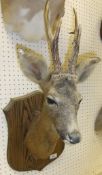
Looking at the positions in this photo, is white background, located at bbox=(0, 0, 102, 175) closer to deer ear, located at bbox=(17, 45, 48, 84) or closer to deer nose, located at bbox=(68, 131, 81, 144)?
deer ear, located at bbox=(17, 45, 48, 84)

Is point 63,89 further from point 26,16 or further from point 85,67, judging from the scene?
point 26,16

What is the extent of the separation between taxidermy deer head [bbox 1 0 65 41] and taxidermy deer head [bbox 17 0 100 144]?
0.08 meters

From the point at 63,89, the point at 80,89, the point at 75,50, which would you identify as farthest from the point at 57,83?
the point at 80,89

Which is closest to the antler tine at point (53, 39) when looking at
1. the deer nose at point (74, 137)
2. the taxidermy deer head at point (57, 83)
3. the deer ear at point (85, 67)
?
the taxidermy deer head at point (57, 83)

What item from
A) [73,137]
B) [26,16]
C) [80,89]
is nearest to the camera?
[73,137]

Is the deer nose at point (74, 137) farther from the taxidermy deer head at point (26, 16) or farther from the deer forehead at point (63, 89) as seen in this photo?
the taxidermy deer head at point (26, 16)

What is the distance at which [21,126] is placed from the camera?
1.08 metres

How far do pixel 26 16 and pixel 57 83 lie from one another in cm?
26

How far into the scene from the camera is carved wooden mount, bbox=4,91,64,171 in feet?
3.43

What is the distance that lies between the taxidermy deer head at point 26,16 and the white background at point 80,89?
0.14 ft

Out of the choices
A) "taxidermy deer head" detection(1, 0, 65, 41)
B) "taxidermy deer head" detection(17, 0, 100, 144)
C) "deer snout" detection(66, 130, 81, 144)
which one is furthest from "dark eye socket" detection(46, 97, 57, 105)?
"taxidermy deer head" detection(1, 0, 65, 41)

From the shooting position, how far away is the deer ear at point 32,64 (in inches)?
34.9

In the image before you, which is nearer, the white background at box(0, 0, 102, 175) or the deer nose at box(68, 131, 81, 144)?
the deer nose at box(68, 131, 81, 144)

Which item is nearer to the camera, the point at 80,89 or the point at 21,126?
the point at 21,126
